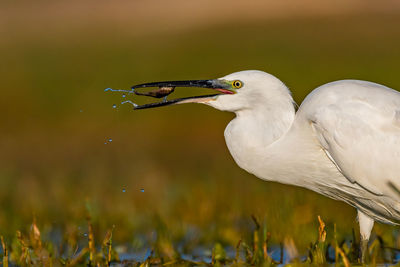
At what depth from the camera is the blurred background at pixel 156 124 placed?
6246mm

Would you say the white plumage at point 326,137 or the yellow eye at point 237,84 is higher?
the yellow eye at point 237,84

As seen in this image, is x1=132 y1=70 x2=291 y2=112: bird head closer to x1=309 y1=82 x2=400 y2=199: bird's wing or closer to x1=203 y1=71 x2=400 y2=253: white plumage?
x1=203 y1=71 x2=400 y2=253: white plumage

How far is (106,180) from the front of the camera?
8.30m

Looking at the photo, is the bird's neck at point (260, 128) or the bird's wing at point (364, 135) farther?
the bird's neck at point (260, 128)

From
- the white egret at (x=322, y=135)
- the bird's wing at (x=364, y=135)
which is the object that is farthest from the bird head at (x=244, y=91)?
the bird's wing at (x=364, y=135)

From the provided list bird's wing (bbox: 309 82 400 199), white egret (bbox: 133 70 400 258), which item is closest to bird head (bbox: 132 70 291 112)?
white egret (bbox: 133 70 400 258)

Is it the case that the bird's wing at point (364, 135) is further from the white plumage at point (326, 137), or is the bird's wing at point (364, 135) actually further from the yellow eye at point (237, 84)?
the yellow eye at point (237, 84)

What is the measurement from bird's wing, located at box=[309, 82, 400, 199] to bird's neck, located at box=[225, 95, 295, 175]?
0.22 m

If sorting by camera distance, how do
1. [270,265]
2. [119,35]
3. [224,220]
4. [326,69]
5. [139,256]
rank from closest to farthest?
[270,265] → [139,256] → [224,220] → [326,69] → [119,35]

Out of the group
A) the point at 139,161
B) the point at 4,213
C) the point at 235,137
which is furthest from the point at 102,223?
the point at 139,161

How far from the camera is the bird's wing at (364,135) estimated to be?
4.35m

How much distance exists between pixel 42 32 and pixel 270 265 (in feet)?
76.0

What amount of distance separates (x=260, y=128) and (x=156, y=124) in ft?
29.7

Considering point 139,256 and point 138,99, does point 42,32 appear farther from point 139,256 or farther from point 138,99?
point 139,256
